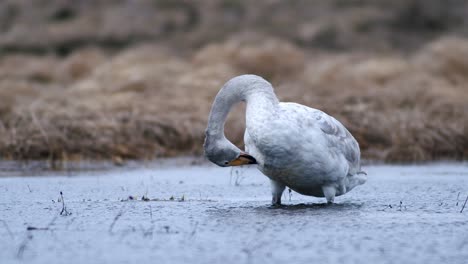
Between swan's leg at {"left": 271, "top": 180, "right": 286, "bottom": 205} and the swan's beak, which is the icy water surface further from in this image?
the swan's beak

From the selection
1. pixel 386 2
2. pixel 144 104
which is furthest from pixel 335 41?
pixel 144 104

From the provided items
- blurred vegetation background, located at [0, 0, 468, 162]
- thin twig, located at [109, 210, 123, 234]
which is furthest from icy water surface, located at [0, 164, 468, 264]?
blurred vegetation background, located at [0, 0, 468, 162]

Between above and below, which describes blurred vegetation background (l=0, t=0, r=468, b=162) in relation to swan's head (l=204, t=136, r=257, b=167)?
above

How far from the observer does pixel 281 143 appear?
8070 mm

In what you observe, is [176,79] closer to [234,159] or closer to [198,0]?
[234,159]

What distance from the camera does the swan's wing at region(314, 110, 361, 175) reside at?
340 inches

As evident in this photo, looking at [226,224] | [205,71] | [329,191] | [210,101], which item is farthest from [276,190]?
[205,71]

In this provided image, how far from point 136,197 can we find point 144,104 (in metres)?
7.80

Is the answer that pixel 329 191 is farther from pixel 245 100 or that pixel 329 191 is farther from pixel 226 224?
pixel 226 224

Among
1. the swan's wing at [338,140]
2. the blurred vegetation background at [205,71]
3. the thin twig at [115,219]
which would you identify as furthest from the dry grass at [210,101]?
the thin twig at [115,219]

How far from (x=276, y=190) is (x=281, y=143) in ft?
2.77

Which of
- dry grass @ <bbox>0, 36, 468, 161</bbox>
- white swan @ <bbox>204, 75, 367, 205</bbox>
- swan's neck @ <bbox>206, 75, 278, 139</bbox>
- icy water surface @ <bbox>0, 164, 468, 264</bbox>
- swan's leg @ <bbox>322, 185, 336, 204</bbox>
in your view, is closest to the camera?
icy water surface @ <bbox>0, 164, 468, 264</bbox>

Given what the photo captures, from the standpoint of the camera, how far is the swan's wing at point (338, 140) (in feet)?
28.4

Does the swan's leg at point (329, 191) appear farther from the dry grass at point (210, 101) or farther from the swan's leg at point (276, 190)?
the dry grass at point (210, 101)
